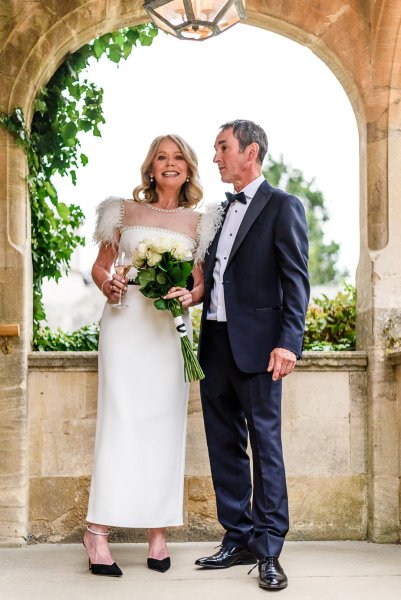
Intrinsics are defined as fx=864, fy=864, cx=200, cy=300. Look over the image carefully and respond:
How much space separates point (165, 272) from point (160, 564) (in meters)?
1.29

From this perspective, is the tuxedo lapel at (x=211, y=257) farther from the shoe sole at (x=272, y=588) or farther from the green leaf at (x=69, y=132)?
the green leaf at (x=69, y=132)

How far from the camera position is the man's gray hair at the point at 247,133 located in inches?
148

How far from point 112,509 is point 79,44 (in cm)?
258

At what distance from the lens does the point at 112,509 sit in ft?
12.3

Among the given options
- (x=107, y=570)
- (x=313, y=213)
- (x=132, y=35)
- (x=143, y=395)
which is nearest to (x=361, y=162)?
(x=132, y=35)

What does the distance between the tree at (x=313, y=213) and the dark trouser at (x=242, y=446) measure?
2985 cm

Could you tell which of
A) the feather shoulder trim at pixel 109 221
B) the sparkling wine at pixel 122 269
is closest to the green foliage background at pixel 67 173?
the feather shoulder trim at pixel 109 221

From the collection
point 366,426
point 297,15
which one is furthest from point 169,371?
point 297,15

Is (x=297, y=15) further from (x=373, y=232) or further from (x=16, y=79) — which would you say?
(x=16, y=79)

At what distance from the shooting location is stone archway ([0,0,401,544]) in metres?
4.49

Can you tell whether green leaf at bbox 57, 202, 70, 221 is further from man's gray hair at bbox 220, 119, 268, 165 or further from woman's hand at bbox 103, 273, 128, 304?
man's gray hair at bbox 220, 119, 268, 165

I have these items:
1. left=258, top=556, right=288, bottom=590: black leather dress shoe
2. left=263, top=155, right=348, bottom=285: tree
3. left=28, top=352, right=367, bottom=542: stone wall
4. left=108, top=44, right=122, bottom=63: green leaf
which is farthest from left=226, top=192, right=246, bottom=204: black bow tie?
left=263, top=155, right=348, bottom=285: tree

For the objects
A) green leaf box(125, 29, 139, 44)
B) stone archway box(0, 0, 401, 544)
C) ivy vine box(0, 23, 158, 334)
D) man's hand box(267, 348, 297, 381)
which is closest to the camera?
man's hand box(267, 348, 297, 381)

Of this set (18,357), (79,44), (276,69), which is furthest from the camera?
(276,69)
